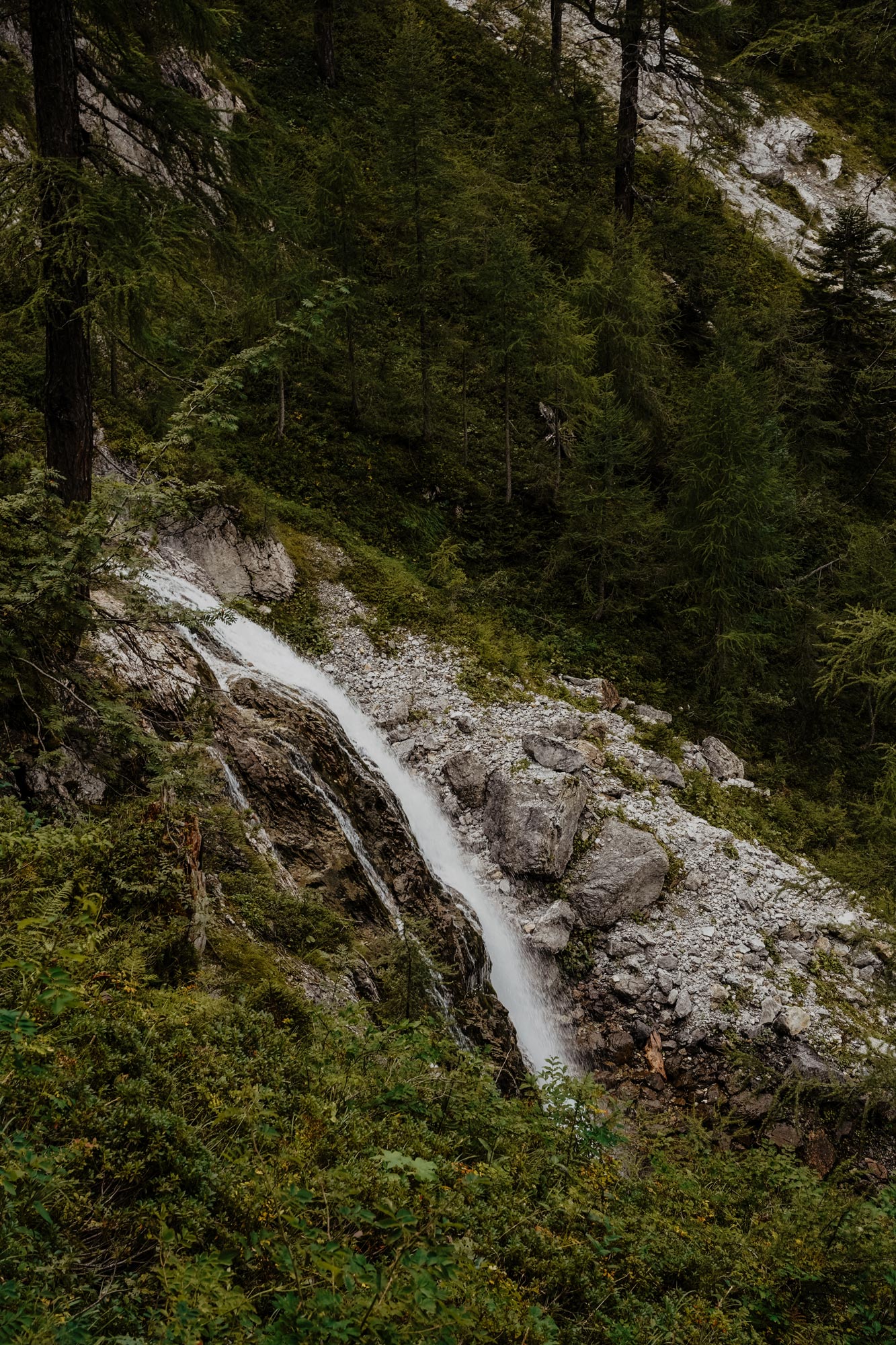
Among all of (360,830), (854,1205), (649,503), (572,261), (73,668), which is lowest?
(360,830)

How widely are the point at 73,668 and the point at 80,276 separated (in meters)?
3.14

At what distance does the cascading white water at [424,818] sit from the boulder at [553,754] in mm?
1945

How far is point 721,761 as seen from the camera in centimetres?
1469

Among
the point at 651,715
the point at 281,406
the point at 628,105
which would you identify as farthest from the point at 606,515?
the point at 628,105

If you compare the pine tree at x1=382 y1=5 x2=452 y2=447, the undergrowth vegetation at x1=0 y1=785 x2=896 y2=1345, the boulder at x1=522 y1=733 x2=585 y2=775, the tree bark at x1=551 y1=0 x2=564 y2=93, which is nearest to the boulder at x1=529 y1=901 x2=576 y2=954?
the boulder at x1=522 y1=733 x2=585 y2=775

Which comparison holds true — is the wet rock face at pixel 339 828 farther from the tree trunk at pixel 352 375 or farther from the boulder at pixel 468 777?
the tree trunk at pixel 352 375

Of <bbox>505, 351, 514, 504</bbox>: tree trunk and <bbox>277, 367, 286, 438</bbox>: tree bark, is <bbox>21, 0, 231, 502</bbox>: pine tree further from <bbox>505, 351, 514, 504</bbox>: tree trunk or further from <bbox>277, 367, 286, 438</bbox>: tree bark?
<bbox>505, 351, 514, 504</bbox>: tree trunk

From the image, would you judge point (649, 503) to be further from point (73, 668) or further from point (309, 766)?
point (73, 668)

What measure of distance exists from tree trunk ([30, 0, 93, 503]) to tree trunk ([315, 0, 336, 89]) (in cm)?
2645

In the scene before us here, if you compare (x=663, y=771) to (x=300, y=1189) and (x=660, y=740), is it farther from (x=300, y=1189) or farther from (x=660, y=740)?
(x=300, y=1189)

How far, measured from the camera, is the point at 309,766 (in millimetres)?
9164

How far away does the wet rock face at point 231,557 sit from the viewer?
1394 cm

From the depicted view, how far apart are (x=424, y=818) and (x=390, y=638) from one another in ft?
13.3

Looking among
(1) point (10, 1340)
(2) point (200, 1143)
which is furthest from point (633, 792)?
(1) point (10, 1340)
